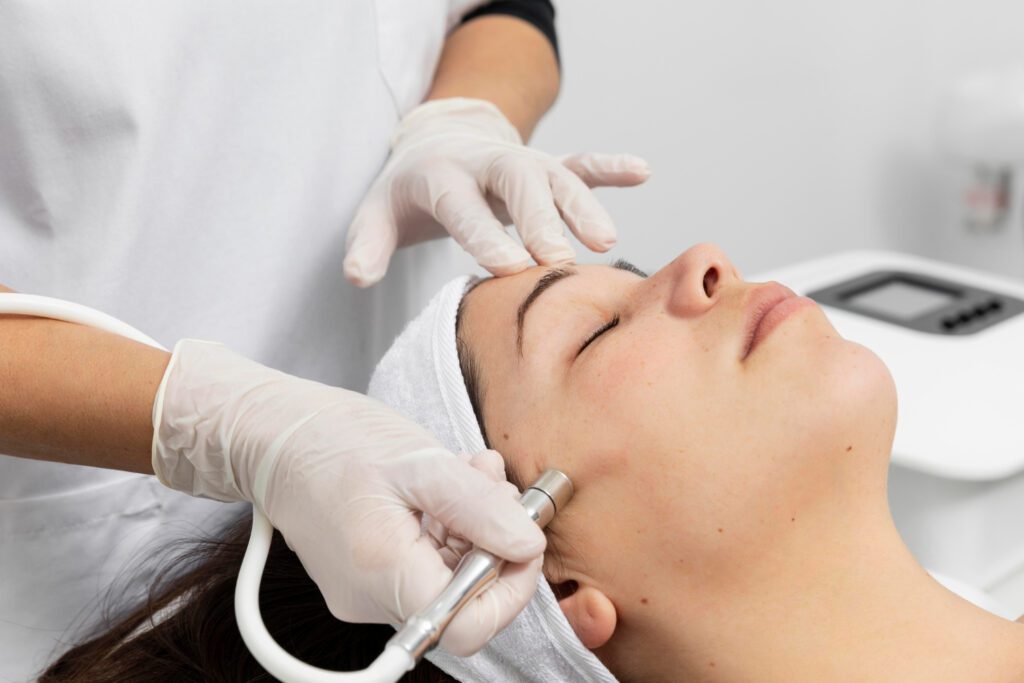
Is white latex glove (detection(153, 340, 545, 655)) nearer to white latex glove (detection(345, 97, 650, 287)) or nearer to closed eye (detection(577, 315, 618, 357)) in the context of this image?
closed eye (detection(577, 315, 618, 357))

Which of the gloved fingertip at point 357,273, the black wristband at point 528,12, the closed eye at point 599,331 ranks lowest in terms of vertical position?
the gloved fingertip at point 357,273

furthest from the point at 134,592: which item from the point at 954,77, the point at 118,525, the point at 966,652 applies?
the point at 954,77

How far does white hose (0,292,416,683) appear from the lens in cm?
71

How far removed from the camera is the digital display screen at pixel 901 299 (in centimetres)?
173

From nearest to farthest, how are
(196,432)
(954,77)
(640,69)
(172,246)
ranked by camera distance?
(196,432), (172,246), (640,69), (954,77)

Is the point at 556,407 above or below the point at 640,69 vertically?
below

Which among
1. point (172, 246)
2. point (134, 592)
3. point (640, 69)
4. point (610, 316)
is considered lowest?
point (134, 592)

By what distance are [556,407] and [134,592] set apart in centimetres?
60

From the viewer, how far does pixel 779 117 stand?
2.42 metres

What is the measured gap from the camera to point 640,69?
2146mm

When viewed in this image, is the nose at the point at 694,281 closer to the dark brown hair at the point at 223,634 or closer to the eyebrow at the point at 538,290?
the eyebrow at the point at 538,290

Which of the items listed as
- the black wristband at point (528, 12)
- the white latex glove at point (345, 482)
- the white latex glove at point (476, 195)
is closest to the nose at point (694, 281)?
the white latex glove at point (476, 195)

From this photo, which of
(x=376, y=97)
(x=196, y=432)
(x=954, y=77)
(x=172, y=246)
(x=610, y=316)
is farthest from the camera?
(x=954, y=77)

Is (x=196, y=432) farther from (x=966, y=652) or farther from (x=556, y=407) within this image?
(x=966, y=652)
